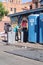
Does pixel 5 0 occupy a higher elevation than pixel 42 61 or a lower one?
higher

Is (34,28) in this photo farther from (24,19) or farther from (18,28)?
(24,19)

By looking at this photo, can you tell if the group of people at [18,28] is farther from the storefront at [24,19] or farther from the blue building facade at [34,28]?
the blue building facade at [34,28]

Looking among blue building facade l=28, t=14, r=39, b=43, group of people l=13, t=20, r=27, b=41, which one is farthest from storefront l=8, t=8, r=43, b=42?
blue building facade l=28, t=14, r=39, b=43

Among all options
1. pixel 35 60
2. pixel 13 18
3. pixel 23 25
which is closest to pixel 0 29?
pixel 13 18

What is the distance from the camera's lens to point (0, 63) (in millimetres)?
11961

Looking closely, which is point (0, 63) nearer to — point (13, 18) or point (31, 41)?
point (31, 41)

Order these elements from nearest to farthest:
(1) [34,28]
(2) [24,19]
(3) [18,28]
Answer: (1) [34,28] → (3) [18,28] → (2) [24,19]

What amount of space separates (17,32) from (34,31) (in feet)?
13.0

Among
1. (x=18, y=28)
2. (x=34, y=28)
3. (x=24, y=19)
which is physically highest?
(x=24, y=19)

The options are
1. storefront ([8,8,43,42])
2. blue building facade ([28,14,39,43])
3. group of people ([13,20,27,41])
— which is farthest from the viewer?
group of people ([13,20,27,41])

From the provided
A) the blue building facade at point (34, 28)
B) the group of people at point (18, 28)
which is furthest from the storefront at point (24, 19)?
the blue building facade at point (34, 28)

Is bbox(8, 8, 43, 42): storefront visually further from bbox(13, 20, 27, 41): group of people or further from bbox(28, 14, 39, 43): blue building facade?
bbox(28, 14, 39, 43): blue building facade

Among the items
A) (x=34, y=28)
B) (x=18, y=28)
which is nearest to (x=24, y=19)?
(x=18, y=28)

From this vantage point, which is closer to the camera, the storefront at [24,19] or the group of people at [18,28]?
the storefront at [24,19]
